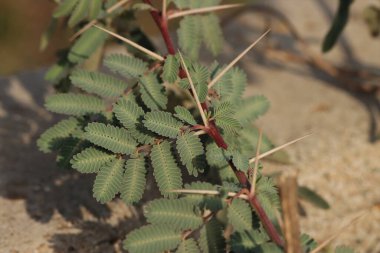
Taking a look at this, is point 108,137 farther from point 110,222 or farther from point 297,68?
point 297,68

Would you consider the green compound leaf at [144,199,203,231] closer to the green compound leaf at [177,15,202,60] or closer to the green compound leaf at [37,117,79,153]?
the green compound leaf at [37,117,79,153]

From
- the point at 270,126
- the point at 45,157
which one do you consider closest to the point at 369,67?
the point at 270,126

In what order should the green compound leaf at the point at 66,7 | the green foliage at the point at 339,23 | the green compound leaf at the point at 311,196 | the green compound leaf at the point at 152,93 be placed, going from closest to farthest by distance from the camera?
the green compound leaf at the point at 152,93
the green compound leaf at the point at 66,7
the green compound leaf at the point at 311,196
the green foliage at the point at 339,23

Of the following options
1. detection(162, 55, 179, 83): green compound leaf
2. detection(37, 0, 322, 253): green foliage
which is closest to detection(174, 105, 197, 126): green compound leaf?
detection(37, 0, 322, 253): green foliage

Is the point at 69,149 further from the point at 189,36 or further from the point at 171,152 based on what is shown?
the point at 189,36

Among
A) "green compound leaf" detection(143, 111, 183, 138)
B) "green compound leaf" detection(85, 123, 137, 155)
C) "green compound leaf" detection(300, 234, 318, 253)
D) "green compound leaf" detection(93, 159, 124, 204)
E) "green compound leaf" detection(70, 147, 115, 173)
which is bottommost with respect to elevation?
"green compound leaf" detection(300, 234, 318, 253)

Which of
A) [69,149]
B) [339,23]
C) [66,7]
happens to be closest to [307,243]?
[69,149]

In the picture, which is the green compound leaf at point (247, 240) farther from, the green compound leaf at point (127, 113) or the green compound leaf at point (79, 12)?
the green compound leaf at point (79, 12)

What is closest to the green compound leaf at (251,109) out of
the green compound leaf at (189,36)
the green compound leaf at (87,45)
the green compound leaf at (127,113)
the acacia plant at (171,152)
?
the acacia plant at (171,152)
